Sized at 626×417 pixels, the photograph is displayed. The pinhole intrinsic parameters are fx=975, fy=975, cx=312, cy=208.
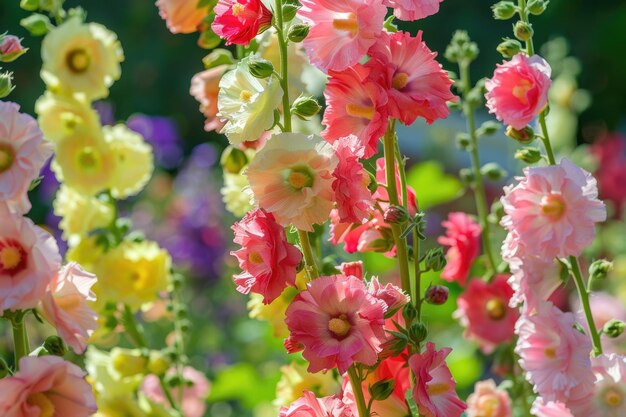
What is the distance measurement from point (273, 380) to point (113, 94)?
2.41 metres

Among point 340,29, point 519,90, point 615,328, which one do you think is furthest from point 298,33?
point 615,328

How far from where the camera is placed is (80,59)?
0.68 m

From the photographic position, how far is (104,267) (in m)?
0.70

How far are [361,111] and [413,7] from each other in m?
0.05

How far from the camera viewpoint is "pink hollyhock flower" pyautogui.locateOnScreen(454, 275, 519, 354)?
25.6 inches

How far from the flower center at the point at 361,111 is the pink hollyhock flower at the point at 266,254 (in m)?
0.06

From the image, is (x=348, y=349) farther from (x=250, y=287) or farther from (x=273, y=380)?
(x=273, y=380)

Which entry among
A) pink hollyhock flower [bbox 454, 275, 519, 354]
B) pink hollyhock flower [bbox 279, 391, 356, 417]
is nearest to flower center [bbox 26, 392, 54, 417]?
pink hollyhock flower [bbox 279, 391, 356, 417]

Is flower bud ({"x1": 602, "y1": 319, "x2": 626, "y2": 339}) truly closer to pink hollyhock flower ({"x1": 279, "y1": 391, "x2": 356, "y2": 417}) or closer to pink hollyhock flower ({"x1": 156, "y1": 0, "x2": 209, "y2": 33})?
pink hollyhock flower ({"x1": 279, "y1": 391, "x2": 356, "y2": 417})

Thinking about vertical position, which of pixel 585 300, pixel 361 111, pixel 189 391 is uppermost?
pixel 361 111

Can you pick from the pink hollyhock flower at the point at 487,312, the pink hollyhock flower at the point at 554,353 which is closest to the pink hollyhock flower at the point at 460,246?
the pink hollyhock flower at the point at 487,312

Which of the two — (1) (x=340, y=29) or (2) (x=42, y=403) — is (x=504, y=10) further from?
(2) (x=42, y=403)

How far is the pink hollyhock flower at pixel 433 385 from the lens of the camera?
44cm

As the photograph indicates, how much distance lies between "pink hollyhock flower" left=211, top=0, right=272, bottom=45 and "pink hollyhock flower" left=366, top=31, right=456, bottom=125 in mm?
52
